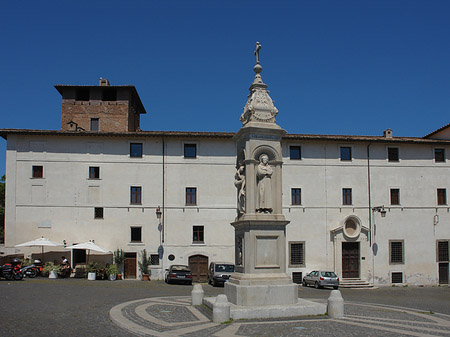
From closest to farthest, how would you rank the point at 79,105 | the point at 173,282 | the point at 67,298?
the point at 67,298
the point at 173,282
the point at 79,105

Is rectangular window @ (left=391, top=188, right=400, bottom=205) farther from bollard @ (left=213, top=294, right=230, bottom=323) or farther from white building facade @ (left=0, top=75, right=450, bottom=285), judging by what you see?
bollard @ (left=213, top=294, right=230, bottom=323)

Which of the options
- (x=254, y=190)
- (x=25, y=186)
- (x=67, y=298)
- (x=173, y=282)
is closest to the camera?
(x=254, y=190)

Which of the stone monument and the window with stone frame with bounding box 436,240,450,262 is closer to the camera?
the stone monument

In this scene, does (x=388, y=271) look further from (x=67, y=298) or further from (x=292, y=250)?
(x=67, y=298)

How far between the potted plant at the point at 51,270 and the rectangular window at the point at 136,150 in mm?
8624

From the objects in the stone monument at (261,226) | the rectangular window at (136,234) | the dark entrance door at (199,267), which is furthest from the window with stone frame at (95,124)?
the stone monument at (261,226)

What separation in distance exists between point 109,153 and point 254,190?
19.9m

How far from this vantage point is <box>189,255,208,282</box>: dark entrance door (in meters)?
31.4

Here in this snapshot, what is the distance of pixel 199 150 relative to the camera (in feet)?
106

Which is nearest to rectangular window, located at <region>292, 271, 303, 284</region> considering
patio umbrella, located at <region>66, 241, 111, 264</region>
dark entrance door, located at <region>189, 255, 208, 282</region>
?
dark entrance door, located at <region>189, 255, 208, 282</region>

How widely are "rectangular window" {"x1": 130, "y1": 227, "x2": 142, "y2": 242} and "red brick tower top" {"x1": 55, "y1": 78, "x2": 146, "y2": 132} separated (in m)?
8.66

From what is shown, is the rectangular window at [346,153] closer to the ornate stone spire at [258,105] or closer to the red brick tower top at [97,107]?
the red brick tower top at [97,107]

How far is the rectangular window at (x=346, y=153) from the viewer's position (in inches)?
1313

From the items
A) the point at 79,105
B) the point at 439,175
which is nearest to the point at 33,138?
the point at 79,105
